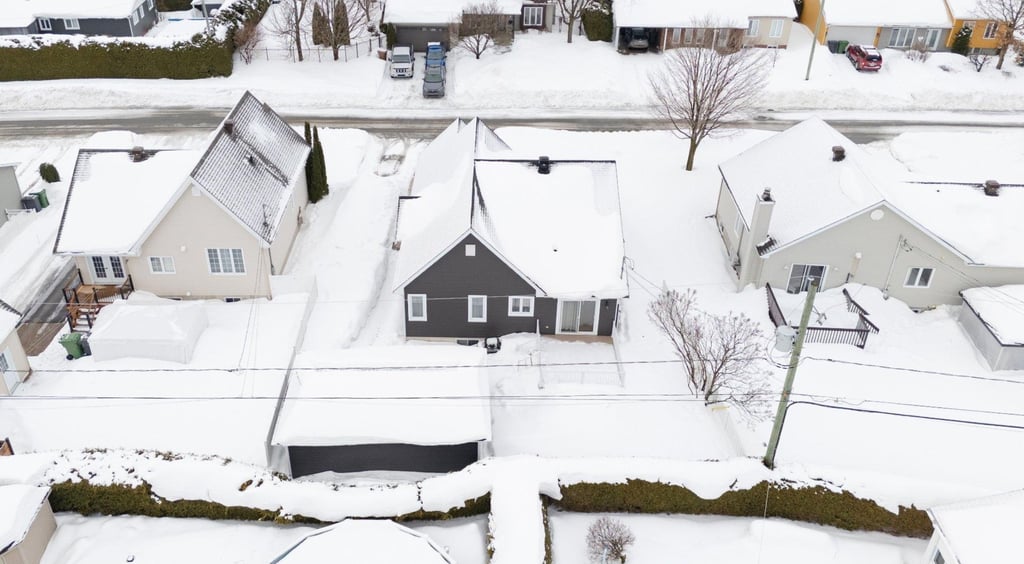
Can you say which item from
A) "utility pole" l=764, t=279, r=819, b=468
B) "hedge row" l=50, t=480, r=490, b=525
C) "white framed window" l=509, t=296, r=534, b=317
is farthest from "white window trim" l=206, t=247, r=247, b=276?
"utility pole" l=764, t=279, r=819, b=468

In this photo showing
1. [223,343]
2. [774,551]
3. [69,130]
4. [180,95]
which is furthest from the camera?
[180,95]

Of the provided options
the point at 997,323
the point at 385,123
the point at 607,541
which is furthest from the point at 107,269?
the point at 997,323

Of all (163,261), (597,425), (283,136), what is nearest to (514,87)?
(283,136)

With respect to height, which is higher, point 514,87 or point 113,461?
point 514,87

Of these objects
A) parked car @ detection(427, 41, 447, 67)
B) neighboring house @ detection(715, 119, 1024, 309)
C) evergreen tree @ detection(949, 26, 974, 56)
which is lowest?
neighboring house @ detection(715, 119, 1024, 309)

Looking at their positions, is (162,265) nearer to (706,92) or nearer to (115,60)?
(115,60)

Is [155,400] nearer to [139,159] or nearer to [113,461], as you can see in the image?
[113,461]

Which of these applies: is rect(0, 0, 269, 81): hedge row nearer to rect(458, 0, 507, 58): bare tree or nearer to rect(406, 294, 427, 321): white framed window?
rect(458, 0, 507, 58): bare tree
